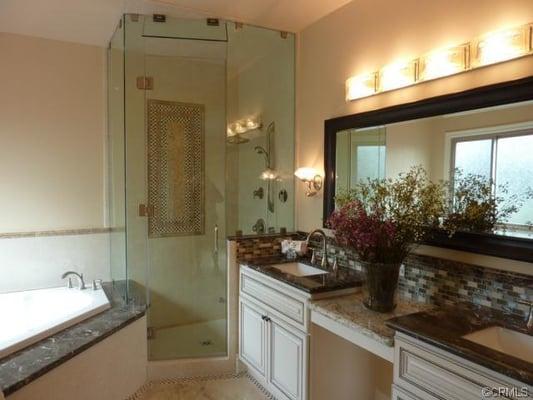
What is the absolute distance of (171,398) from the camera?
8.79 feet

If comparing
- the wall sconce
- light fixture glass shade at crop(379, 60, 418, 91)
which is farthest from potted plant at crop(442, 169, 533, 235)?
the wall sconce

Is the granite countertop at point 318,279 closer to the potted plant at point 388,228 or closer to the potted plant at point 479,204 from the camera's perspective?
the potted plant at point 388,228

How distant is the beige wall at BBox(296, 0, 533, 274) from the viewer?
69.3 inches

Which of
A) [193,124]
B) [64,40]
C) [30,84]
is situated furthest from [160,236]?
[64,40]

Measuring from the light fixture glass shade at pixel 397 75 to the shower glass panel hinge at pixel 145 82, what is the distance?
1816 mm

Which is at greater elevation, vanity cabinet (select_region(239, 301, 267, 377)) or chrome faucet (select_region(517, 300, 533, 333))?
chrome faucet (select_region(517, 300, 533, 333))

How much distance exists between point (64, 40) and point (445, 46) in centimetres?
307

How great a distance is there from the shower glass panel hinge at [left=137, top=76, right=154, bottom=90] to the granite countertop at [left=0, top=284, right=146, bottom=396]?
1714 millimetres

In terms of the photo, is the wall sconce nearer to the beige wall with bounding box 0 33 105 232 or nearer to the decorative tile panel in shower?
the decorative tile panel in shower

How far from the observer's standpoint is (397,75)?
87.4 inches

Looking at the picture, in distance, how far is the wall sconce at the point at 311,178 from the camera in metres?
2.96

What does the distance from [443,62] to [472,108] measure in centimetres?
31

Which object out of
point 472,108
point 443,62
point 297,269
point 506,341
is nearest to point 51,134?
point 297,269

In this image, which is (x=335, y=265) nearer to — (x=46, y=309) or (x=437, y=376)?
(x=437, y=376)
